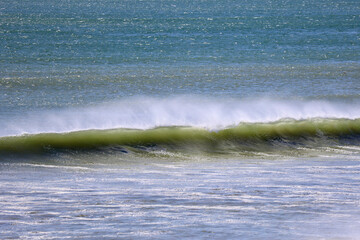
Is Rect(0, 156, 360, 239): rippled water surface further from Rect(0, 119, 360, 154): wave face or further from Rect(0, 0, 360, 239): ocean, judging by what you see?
Rect(0, 119, 360, 154): wave face

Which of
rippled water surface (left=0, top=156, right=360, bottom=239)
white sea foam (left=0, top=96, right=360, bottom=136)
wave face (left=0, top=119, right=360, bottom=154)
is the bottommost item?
rippled water surface (left=0, top=156, right=360, bottom=239)

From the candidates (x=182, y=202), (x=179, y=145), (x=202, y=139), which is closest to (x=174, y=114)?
(x=202, y=139)

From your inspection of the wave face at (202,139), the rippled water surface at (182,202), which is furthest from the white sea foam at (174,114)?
the rippled water surface at (182,202)

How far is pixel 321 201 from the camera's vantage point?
765 cm

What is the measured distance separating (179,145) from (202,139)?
65cm

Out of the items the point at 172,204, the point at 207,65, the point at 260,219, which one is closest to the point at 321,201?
the point at 260,219

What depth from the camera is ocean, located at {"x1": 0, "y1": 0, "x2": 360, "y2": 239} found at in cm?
694

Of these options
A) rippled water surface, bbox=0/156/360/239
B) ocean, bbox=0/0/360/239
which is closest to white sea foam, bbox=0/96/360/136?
ocean, bbox=0/0/360/239

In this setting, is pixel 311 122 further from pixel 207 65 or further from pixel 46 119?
pixel 207 65

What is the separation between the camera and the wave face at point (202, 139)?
1216 cm

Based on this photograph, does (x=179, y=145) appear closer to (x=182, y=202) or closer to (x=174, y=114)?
(x=174, y=114)

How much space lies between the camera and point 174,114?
15.3 metres

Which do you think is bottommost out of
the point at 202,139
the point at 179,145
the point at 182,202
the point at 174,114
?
the point at 182,202

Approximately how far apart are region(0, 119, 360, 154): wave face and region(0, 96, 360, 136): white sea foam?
0.47 m
